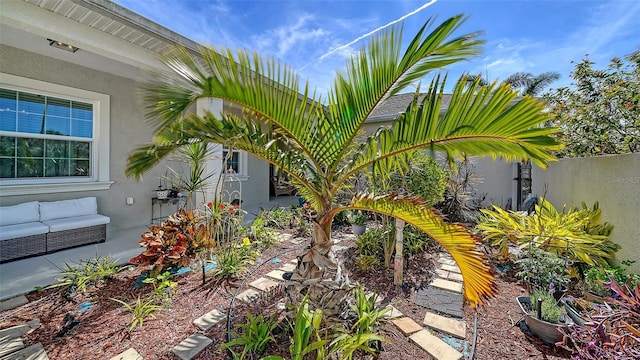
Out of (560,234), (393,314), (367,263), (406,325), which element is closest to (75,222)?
(367,263)

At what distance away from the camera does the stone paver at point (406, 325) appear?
259cm

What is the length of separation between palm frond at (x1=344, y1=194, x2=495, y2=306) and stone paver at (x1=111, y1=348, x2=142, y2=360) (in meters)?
2.41

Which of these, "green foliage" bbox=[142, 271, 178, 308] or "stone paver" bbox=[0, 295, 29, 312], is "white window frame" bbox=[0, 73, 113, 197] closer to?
"stone paver" bbox=[0, 295, 29, 312]

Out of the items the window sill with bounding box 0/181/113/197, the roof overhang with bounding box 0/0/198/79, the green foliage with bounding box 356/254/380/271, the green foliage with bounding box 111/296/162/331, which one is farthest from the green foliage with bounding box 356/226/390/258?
the window sill with bounding box 0/181/113/197

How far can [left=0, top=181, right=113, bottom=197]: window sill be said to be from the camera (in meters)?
4.54

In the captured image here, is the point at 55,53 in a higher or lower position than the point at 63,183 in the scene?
higher

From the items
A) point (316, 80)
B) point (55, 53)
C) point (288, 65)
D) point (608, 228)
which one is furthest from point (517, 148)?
point (55, 53)

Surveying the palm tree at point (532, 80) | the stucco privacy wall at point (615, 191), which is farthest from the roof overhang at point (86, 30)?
the palm tree at point (532, 80)

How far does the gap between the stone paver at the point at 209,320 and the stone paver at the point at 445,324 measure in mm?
2202

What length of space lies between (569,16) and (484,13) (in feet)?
8.82

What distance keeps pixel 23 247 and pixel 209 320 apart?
3.88 m

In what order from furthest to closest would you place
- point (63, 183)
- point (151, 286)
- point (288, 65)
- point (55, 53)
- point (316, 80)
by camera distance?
point (63, 183) < point (55, 53) < point (151, 286) < point (316, 80) < point (288, 65)

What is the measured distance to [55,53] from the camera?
471cm

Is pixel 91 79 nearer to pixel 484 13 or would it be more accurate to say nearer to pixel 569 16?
pixel 484 13
